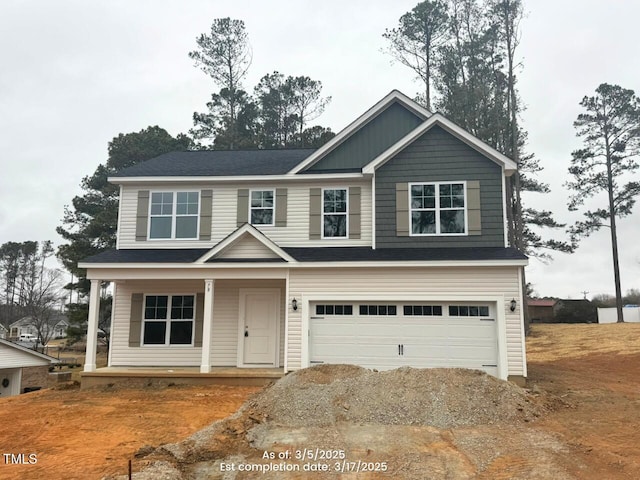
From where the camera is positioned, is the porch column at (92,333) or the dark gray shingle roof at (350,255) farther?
the porch column at (92,333)

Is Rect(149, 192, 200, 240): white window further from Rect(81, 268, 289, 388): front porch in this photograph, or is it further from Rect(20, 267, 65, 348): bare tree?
Rect(20, 267, 65, 348): bare tree

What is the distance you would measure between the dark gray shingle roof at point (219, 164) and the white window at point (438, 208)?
4031 mm

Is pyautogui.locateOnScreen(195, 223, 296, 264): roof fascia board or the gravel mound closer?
the gravel mound

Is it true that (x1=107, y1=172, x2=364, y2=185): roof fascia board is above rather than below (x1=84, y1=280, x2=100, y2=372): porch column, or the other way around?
above

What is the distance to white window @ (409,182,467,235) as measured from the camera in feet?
40.8

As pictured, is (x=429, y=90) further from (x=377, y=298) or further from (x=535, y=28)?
(x=377, y=298)

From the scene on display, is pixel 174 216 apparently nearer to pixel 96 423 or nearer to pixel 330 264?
pixel 330 264

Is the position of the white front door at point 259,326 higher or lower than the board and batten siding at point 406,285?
lower

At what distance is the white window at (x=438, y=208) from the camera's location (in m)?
12.4

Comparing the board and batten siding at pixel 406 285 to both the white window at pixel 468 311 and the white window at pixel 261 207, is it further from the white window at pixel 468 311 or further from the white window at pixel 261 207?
the white window at pixel 261 207

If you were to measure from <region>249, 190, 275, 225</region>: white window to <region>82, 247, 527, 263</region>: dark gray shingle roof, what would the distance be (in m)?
1.26

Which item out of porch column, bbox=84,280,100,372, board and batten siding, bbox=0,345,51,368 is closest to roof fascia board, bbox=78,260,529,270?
porch column, bbox=84,280,100,372

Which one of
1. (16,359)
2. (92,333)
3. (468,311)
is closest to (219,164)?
(92,333)

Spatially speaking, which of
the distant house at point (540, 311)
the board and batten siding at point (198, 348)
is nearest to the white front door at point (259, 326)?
the board and batten siding at point (198, 348)
